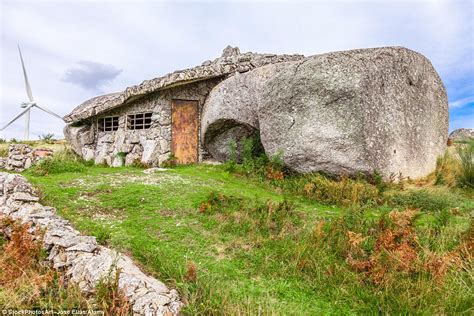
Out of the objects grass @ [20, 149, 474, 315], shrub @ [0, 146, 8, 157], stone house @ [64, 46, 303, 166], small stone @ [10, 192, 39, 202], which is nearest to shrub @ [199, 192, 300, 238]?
grass @ [20, 149, 474, 315]

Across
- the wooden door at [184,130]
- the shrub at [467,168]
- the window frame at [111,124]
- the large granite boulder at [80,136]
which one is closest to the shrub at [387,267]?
the shrub at [467,168]

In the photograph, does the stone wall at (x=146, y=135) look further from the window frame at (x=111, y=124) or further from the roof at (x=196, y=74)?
the roof at (x=196, y=74)

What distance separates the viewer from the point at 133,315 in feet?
→ 14.3

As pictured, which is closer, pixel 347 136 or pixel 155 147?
pixel 347 136

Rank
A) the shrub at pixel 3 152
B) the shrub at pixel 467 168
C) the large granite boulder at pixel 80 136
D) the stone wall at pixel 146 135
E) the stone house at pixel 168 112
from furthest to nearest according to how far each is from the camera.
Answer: the large granite boulder at pixel 80 136 → the shrub at pixel 3 152 → the stone wall at pixel 146 135 → the stone house at pixel 168 112 → the shrub at pixel 467 168

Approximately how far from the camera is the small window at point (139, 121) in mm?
17266

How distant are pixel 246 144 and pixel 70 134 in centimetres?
1237

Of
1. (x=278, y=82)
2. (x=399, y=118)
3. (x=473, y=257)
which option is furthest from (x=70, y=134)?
(x=473, y=257)

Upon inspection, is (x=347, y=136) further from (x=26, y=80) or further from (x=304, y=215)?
(x=26, y=80)

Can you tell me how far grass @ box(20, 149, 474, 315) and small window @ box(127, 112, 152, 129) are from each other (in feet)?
22.3

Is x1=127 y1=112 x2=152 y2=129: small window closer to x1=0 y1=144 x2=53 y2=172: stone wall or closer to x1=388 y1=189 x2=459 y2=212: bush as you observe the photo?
x1=0 y1=144 x2=53 y2=172: stone wall

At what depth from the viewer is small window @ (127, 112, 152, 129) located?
17266mm

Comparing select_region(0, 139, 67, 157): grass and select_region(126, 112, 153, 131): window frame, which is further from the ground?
select_region(126, 112, 153, 131): window frame

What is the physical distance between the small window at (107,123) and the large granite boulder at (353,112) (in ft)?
29.0
